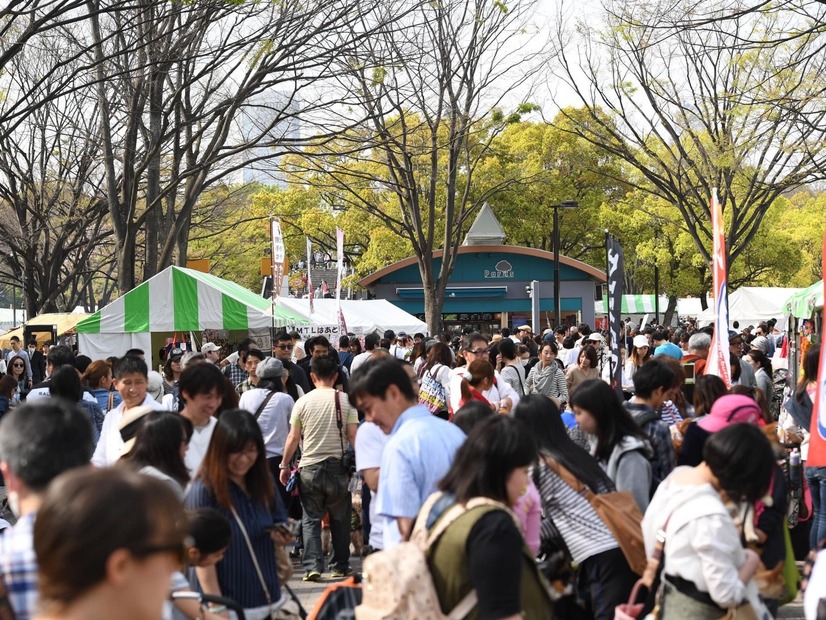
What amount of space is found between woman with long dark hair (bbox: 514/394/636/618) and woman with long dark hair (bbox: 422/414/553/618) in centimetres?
125

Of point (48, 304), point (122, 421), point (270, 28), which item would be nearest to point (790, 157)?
point (270, 28)

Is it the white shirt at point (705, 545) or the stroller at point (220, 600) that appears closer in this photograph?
the stroller at point (220, 600)

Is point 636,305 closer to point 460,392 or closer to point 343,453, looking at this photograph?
point 460,392

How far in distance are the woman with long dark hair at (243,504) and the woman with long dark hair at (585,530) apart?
114 centimetres

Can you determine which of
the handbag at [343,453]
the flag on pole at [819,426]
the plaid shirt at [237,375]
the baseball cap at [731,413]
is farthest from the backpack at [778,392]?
the baseball cap at [731,413]

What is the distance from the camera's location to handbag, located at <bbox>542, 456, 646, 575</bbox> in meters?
4.73

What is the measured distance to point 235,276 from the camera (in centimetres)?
5731

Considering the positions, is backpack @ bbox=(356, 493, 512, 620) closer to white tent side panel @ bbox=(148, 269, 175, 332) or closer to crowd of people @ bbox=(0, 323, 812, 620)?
crowd of people @ bbox=(0, 323, 812, 620)

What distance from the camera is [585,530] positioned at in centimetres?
483

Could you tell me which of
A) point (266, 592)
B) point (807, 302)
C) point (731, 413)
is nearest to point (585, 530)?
point (731, 413)

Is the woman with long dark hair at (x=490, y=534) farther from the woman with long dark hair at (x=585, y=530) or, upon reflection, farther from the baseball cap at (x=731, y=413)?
the baseball cap at (x=731, y=413)

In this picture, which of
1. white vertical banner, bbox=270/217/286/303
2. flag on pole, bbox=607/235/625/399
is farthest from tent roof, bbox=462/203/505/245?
flag on pole, bbox=607/235/625/399

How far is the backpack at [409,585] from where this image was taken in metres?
3.30

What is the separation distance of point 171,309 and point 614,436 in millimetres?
13074
